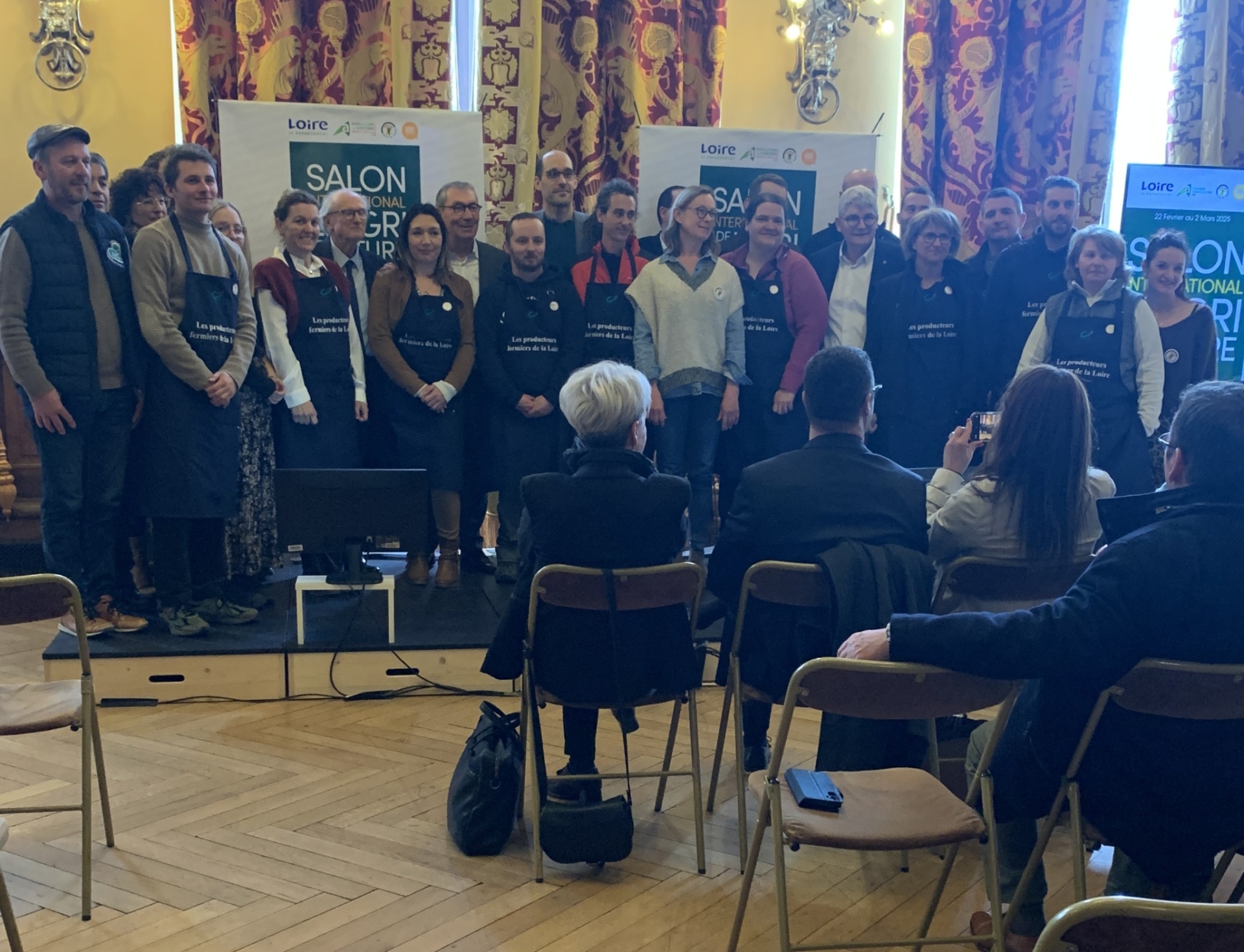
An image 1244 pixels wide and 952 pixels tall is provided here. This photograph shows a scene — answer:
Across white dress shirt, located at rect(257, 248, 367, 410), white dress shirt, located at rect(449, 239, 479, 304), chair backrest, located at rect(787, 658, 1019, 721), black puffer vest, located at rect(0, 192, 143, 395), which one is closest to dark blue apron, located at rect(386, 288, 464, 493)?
white dress shirt, located at rect(449, 239, 479, 304)

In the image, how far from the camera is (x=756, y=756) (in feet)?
10.0

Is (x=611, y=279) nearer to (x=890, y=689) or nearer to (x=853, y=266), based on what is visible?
(x=853, y=266)

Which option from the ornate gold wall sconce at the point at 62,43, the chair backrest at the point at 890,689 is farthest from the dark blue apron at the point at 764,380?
the ornate gold wall sconce at the point at 62,43

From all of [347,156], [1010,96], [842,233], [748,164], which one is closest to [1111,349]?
[842,233]

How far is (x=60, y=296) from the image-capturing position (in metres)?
3.53

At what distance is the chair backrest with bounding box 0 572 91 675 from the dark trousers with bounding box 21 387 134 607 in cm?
149

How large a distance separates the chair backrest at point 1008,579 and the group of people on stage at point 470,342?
2072 mm

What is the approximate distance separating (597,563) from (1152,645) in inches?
48.3

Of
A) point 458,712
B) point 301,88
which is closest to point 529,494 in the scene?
point 458,712

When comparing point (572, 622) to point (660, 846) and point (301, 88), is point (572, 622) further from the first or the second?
point (301, 88)

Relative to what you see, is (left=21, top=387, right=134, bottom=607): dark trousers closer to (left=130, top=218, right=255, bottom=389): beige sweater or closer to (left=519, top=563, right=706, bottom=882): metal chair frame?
(left=130, top=218, right=255, bottom=389): beige sweater

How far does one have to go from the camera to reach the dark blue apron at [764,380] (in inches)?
178

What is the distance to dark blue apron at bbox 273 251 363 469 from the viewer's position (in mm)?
4215

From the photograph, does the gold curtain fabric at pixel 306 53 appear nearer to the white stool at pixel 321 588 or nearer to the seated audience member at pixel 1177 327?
the white stool at pixel 321 588
